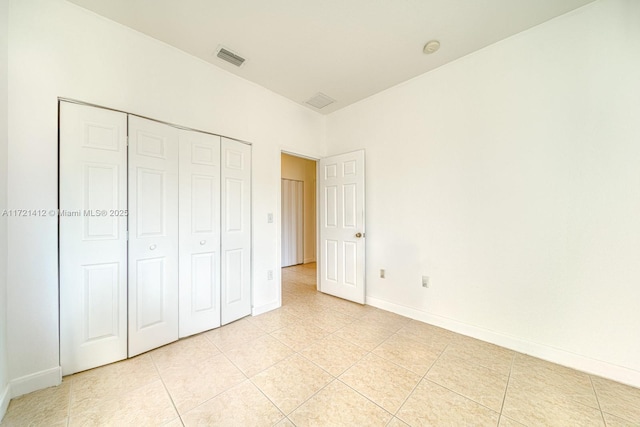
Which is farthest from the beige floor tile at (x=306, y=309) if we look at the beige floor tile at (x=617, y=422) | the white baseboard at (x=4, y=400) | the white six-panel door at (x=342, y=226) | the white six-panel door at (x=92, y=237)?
the beige floor tile at (x=617, y=422)

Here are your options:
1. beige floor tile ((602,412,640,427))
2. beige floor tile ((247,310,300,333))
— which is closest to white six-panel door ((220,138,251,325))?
beige floor tile ((247,310,300,333))

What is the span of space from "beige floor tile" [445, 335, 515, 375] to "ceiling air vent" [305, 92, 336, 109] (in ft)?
10.8

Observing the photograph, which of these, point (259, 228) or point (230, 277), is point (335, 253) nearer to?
point (259, 228)

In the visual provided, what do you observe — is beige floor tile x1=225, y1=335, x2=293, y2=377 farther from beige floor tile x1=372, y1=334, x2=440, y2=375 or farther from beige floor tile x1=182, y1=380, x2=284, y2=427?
beige floor tile x1=372, y1=334, x2=440, y2=375

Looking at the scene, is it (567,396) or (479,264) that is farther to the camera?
(479,264)

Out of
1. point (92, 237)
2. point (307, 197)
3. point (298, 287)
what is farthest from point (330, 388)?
point (307, 197)

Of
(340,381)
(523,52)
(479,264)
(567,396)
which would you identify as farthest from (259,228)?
(523,52)

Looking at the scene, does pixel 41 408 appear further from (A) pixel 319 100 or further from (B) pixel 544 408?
(A) pixel 319 100

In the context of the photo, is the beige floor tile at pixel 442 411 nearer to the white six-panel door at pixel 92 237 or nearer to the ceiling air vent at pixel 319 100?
the white six-panel door at pixel 92 237

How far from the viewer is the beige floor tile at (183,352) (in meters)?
1.91

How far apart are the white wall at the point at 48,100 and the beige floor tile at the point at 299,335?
5.54 ft

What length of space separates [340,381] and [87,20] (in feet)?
11.3

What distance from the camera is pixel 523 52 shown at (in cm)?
205

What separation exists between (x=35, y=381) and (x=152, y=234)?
1196 millimetres
